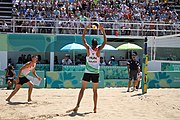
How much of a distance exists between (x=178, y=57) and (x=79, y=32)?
609cm

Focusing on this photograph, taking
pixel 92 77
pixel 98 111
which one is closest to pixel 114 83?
pixel 98 111

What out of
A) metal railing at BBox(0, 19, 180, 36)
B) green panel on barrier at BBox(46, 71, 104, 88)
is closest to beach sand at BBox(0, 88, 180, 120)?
green panel on barrier at BBox(46, 71, 104, 88)

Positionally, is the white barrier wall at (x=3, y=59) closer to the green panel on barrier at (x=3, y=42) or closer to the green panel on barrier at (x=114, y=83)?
the green panel on barrier at (x=3, y=42)

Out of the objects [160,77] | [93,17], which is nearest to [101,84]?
[160,77]

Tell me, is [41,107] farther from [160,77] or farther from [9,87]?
[160,77]

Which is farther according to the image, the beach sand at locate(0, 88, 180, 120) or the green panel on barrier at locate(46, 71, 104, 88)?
the green panel on barrier at locate(46, 71, 104, 88)

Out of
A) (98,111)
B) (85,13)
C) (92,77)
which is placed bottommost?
(98,111)

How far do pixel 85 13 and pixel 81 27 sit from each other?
2.17 metres

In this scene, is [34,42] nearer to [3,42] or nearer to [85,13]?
[3,42]

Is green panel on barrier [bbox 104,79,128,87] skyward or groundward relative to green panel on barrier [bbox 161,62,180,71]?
groundward

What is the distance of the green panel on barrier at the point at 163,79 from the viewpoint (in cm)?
1698

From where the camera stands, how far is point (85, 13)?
23.8m

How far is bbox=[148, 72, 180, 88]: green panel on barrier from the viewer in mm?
16983

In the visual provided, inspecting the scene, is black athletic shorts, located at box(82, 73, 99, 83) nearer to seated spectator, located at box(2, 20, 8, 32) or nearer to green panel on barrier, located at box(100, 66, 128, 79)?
A: green panel on barrier, located at box(100, 66, 128, 79)
